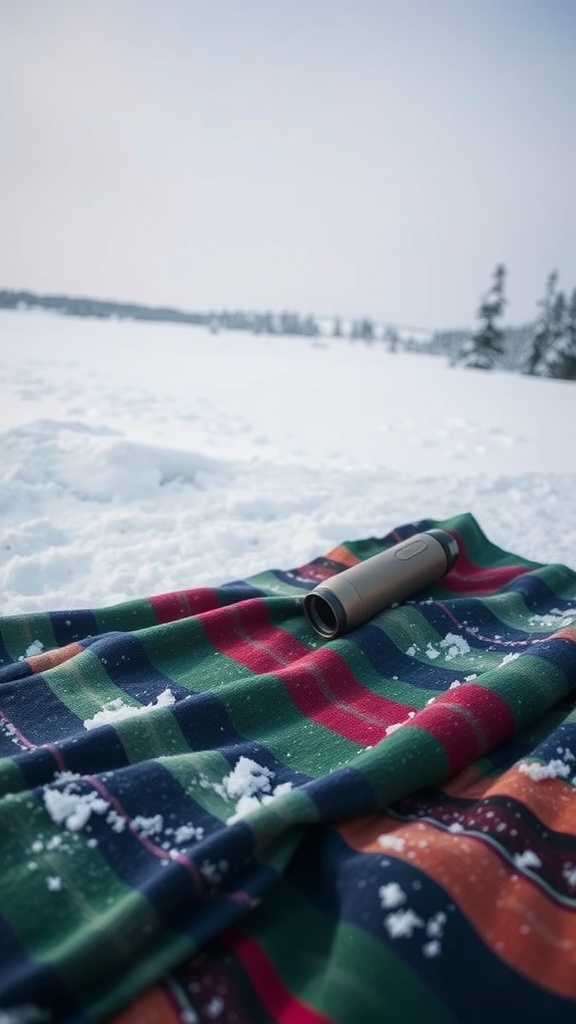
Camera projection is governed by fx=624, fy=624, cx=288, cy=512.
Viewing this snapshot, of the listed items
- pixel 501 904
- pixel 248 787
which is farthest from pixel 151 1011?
pixel 501 904

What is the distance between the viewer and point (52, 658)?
1.73 m

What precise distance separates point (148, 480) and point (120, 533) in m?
0.72

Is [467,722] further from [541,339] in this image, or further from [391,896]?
[541,339]

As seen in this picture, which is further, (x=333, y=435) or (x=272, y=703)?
(x=333, y=435)

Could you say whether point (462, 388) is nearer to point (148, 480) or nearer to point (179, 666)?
point (148, 480)

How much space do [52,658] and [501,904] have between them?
4.09 feet

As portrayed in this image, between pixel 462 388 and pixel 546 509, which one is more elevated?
pixel 462 388

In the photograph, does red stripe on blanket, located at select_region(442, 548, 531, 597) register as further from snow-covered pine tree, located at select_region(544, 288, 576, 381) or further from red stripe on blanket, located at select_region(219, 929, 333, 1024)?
snow-covered pine tree, located at select_region(544, 288, 576, 381)

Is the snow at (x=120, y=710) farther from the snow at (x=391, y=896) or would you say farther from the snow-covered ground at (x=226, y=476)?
the snow-covered ground at (x=226, y=476)

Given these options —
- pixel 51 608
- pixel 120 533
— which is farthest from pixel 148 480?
pixel 51 608

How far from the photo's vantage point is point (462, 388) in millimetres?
10250

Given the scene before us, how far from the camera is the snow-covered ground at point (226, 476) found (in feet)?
8.92

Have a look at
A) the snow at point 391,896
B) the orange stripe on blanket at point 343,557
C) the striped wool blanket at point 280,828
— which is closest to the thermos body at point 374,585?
the striped wool blanket at point 280,828

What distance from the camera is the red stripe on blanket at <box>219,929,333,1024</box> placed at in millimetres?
910
